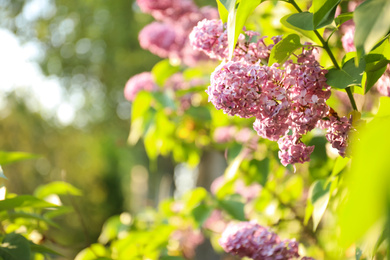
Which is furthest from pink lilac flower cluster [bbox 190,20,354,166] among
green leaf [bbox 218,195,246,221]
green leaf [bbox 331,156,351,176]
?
green leaf [bbox 218,195,246,221]

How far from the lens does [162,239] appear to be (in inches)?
71.1

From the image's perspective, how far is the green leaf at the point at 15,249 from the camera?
96 centimetres

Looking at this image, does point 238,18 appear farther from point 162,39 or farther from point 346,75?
point 162,39

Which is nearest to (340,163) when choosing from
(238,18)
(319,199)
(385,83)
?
(319,199)

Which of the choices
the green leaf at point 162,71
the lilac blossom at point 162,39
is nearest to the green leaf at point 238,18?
the green leaf at point 162,71

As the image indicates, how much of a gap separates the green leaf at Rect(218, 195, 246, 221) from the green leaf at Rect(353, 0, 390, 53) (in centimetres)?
131

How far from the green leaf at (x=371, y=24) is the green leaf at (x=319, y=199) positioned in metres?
0.53

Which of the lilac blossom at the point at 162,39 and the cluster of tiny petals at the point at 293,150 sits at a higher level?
the lilac blossom at the point at 162,39

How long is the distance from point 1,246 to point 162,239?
0.90 m

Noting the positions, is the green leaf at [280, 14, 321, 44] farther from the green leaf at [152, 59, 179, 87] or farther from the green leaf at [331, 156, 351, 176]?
the green leaf at [152, 59, 179, 87]

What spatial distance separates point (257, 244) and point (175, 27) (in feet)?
5.78

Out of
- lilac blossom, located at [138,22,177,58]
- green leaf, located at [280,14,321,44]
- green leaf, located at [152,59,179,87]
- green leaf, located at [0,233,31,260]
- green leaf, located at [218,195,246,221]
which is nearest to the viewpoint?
green leaf, located at [280,14,321,44]

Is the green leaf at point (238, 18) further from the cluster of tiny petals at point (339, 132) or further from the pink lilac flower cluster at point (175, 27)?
the pink lilac flower cluster at point (175, 27)

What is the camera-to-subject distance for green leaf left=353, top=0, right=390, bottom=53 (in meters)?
0.55
